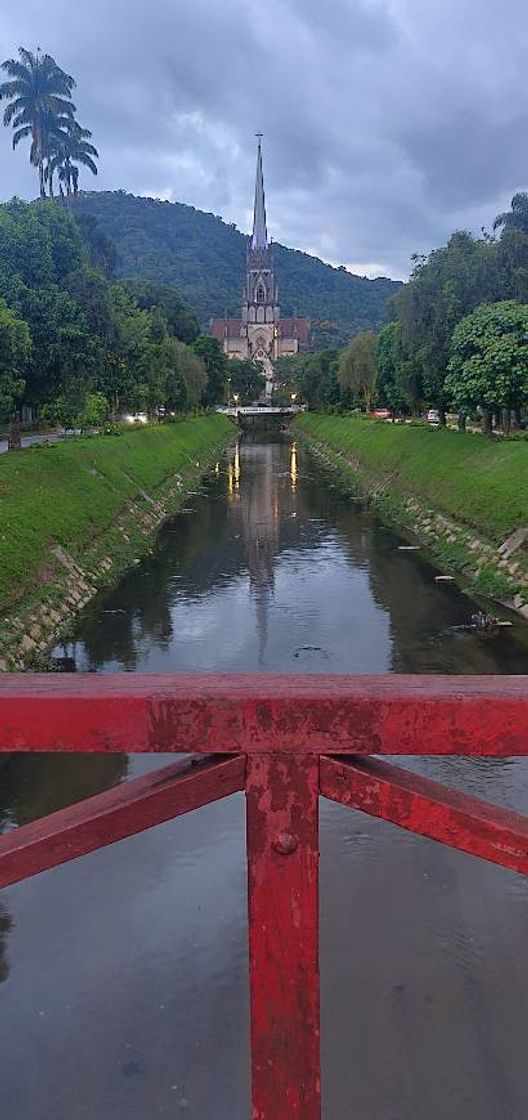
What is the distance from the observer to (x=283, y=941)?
3264 mm

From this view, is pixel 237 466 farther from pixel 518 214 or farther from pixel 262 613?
pixel 262 613

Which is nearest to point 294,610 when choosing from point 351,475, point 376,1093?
point 376,1093

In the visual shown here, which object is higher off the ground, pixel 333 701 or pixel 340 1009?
pixel 333 701

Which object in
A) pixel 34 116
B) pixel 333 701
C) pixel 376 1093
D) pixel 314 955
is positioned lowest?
pixel 376 1093

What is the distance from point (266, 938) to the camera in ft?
10.7

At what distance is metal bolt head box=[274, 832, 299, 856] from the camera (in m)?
3.17

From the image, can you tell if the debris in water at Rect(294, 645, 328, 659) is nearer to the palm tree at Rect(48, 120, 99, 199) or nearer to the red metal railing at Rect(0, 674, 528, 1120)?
the red metal railing at Rect(0, 674, 528, 1120)

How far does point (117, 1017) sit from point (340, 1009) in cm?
224

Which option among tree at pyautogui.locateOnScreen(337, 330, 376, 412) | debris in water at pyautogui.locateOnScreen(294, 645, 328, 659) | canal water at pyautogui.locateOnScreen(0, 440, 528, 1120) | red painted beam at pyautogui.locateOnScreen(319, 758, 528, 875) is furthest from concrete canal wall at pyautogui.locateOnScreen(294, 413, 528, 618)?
tree at pyautogui.locateOnScreen(337, 330, 376, 412)

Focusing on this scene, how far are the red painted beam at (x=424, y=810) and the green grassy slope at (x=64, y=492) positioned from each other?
17.0 metres

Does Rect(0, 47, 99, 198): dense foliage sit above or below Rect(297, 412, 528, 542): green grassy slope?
above

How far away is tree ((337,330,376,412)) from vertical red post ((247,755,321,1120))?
7694 cm

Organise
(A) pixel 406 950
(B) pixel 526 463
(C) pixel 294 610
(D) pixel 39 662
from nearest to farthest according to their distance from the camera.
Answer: (A) pixel 406 950 → (D) pixel 39 662 → (C) pixel 294 610 → (B) pixel 526 463

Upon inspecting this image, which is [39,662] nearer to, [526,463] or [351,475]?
[526,463]
